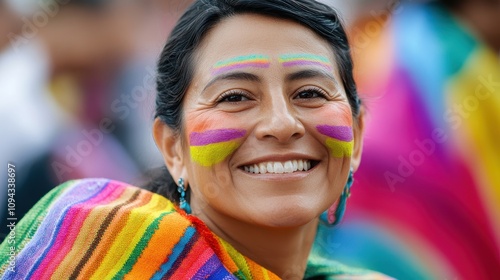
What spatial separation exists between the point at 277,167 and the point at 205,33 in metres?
0.48

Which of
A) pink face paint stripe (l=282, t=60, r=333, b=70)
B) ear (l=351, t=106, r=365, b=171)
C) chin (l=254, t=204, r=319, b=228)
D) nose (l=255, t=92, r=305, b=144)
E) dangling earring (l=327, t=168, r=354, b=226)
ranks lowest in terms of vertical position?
dangling earring (l=327, t=168, r=354, b=226)

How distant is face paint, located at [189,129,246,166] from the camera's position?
1949 millimetres

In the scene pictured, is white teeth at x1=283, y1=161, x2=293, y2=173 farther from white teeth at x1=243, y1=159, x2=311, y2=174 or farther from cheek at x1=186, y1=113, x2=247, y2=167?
cheek at x1=186, y1=113, x2=247, y2=167

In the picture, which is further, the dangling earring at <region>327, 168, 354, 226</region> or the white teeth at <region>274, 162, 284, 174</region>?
the dangling earring at <region>327, 168, 354, 226</region>

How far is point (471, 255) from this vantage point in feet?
11.1

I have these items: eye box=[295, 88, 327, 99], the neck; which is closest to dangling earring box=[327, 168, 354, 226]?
the neck

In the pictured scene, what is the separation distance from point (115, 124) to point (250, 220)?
1958 millimetres

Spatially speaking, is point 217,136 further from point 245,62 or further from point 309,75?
point 309,75

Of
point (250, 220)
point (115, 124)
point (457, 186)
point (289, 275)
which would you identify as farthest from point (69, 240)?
point (457, 186)

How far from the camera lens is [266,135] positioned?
1.92 meters

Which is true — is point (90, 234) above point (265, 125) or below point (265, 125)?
below

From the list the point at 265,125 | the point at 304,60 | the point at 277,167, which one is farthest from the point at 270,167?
the point at 304,60

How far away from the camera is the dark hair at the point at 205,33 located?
6.79 feet

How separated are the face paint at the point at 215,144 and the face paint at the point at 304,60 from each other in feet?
0.80
